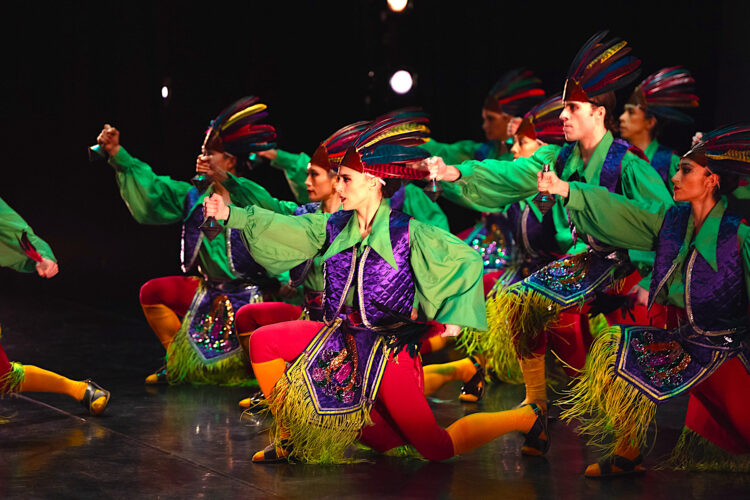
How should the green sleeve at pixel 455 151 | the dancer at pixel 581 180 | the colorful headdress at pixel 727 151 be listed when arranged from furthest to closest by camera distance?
the green sleeve at pixel 455 151
the dancer at pixel 581 180
the colorful headdress at pixel 727 151

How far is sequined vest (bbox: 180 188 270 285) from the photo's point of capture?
4598 millimetres

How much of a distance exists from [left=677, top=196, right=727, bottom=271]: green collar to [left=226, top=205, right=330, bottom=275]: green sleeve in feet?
3.72

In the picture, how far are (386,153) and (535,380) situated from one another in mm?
967

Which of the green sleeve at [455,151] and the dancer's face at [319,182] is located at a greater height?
the dancer's face at [319,182]

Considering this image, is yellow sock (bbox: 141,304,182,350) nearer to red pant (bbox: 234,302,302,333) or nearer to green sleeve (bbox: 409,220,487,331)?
red pant (bbox: 234,302,302,333)

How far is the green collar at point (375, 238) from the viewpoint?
3.21 m

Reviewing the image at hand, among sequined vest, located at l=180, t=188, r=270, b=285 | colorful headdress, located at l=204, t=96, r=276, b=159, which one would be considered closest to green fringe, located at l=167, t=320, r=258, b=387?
sequined vest, located at l=180, t=188, r=270, b=285

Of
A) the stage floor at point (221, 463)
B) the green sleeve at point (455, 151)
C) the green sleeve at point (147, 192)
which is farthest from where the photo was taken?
the green sleeve at point (455, 151)

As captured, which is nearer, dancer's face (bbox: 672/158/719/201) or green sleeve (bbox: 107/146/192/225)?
dancer's face (bbox: 672/158/719/201)

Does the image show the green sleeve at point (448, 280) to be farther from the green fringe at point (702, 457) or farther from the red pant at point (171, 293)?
the red pant at point (171, 293)

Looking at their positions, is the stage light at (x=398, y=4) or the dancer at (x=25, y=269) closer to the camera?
the dancer at (x=25, y=269)

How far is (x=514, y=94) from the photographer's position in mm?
5691

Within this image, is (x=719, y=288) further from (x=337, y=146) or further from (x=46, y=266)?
(x=46, y=266)

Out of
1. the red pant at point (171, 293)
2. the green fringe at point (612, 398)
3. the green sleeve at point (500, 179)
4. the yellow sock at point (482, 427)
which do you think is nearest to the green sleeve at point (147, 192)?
the red pant at point (171, 293)
